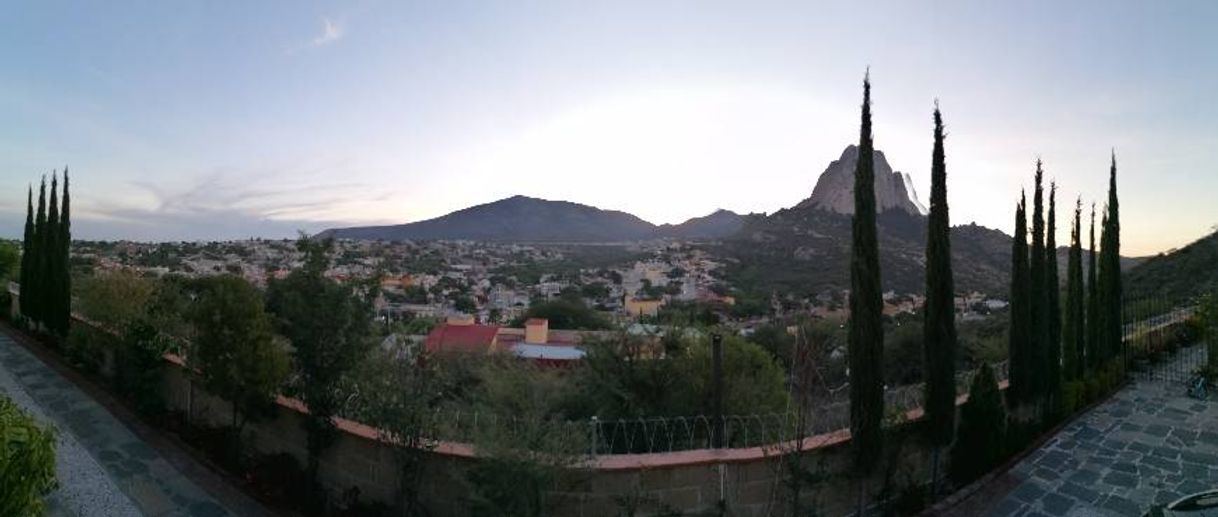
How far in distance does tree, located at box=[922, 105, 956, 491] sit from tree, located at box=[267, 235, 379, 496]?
7.81m

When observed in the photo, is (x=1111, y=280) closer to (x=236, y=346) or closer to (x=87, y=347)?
(x=236, y=346)

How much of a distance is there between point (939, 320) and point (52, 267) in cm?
2282

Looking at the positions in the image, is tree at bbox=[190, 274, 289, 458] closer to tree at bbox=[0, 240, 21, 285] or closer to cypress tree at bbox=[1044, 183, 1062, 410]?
cypress tree at bbox=[1044, 183, 1062, 410]

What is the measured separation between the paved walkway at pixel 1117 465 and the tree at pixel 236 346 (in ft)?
31.7

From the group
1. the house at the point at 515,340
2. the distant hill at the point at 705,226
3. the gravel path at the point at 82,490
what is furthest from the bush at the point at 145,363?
the distant hill at the point at 705,226

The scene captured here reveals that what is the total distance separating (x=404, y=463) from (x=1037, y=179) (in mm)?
12650

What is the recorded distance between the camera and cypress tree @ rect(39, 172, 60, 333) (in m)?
16.7

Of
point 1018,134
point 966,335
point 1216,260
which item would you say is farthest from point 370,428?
point 1216,260

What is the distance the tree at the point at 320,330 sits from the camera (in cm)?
672

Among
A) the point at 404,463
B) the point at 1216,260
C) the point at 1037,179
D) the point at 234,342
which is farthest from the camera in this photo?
the point at 1216,260

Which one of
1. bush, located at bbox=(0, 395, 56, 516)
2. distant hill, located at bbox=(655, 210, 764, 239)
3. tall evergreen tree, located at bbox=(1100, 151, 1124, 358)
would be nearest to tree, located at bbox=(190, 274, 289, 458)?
bush, located at bbox=(0, 395, 56, 516)

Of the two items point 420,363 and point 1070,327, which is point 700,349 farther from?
point 1070,327

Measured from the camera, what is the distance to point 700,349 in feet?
31.6

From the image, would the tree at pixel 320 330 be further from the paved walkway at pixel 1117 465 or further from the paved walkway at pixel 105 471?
the paved walkway at pixel 1117 465
